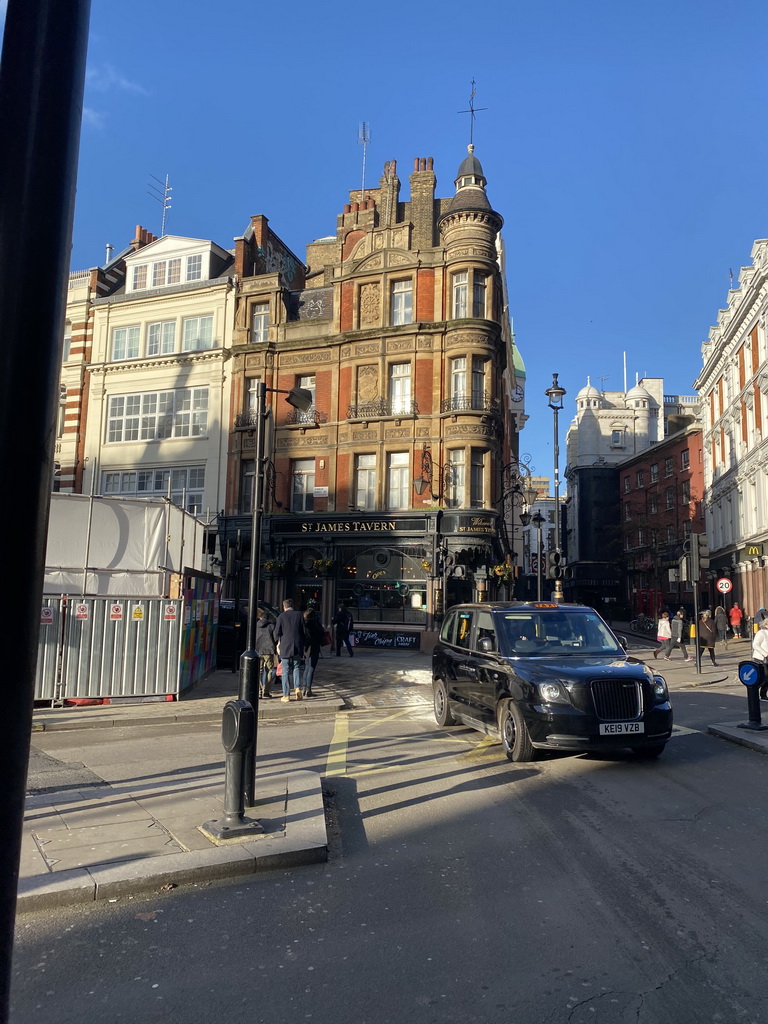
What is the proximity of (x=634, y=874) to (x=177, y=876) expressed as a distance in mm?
3134

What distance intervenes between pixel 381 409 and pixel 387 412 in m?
0.29

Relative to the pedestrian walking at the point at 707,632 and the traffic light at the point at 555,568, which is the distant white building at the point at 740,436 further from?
the traffic light at the point at 555,568

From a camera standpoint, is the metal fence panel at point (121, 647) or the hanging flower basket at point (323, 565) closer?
the metal fence panel at point (121, 647)

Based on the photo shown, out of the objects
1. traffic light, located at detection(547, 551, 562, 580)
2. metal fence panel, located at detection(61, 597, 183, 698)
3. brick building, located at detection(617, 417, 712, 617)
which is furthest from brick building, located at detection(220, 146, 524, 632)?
brick building, located at detection(617, 417, 712, 617)

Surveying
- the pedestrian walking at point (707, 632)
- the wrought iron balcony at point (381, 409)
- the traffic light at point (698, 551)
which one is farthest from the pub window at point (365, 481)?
the traffic light at point (698, 551)

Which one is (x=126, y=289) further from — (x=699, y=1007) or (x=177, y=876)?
(x=699, y=1007)

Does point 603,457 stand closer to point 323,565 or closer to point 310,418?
point 310,418

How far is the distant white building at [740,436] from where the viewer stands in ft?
115

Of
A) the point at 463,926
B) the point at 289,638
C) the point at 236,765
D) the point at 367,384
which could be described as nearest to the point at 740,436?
the point at 367,384

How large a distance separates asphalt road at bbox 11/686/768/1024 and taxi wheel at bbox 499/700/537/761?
0.92 m

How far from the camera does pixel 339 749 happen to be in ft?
32.8

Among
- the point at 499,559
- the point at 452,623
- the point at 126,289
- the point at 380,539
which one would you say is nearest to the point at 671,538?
the point at 499,559

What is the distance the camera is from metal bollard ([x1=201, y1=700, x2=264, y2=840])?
5.96 m

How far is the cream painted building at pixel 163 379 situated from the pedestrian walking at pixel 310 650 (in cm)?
1913
